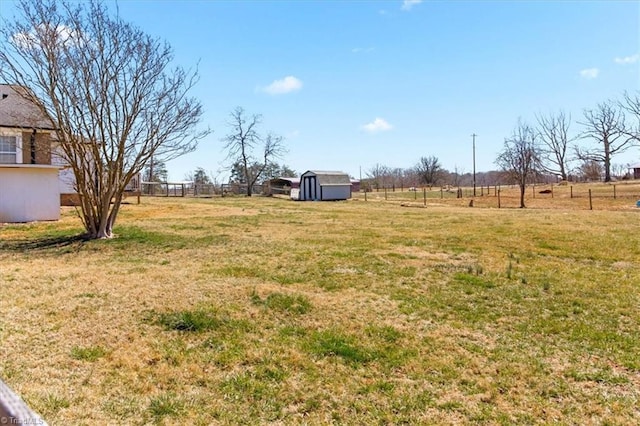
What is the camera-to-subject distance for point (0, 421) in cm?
102

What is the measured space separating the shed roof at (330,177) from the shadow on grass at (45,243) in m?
25.1

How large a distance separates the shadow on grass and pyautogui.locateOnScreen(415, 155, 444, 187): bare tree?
191 ft

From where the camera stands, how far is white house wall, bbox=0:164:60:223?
1465cm

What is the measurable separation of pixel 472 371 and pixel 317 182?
31716 millimetres

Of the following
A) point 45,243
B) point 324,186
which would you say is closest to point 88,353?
point 45,243

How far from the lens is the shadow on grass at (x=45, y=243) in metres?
9.26

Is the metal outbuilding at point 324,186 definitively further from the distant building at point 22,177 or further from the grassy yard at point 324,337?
the grassy yard at point 324,337

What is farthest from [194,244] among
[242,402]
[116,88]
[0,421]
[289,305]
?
[0,421]

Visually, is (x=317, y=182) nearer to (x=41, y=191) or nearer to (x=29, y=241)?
(x=41, y=191)

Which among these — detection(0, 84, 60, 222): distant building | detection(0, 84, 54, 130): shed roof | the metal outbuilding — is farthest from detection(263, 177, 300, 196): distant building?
detection(0, 84, 60, 222): distant building

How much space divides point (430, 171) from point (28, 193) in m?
57.1

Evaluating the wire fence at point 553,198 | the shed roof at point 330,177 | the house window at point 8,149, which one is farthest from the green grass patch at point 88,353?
Result: the shed roof at point 330,177

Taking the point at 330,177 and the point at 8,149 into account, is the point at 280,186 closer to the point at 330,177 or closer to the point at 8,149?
the point at 330,177

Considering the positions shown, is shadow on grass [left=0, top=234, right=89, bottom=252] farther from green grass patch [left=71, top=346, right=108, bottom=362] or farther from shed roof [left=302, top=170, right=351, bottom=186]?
shed roof [left=302, top=170, right=351, bottom=186]
